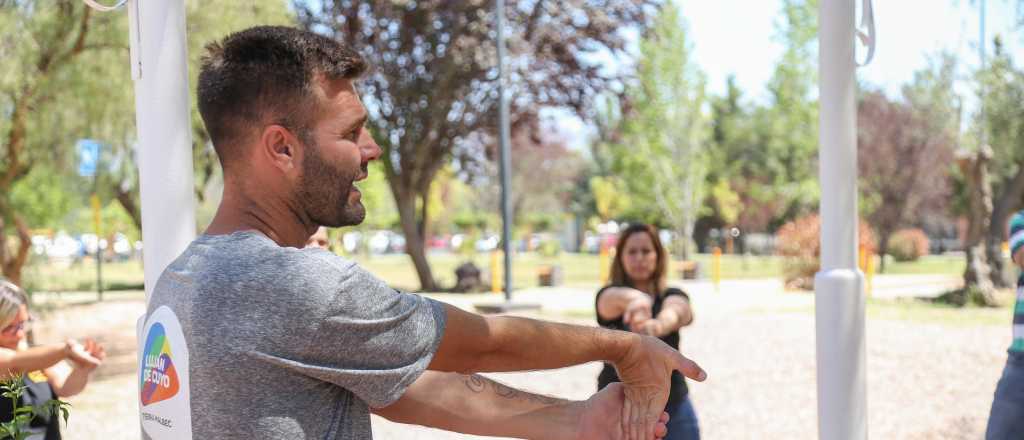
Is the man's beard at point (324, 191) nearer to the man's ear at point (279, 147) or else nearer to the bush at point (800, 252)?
the man's ear at point (279, 147)

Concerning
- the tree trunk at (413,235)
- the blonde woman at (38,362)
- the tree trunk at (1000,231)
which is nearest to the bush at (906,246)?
the tree trunk at (1000,231)

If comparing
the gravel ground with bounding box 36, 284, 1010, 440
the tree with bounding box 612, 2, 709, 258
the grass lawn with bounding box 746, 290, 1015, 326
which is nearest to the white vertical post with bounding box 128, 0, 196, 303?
the gravel ground with bounding box 36, 284, 1010, 440

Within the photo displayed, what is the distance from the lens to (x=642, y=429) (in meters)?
1.74

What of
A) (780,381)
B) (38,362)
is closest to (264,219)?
(38,362)

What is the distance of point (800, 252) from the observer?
2202cm

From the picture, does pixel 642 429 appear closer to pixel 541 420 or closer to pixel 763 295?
pixel 541 420

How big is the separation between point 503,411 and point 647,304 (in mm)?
2845

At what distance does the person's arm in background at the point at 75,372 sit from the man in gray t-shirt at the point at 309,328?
2.03m

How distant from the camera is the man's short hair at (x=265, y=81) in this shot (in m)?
1.60

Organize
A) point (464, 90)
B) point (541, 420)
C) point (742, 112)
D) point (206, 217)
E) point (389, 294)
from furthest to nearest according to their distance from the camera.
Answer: point (742, 112), point (464, 90), point (206, 217), point (541, 420), point (389, 294)

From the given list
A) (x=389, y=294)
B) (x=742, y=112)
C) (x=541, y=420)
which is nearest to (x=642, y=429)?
(x=541, y=420)

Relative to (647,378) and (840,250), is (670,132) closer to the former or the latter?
(840,250)

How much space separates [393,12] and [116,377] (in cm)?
1244

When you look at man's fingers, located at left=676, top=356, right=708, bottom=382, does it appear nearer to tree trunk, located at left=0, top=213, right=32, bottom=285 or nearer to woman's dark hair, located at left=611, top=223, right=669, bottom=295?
woman's dark hair, located at left=611, top=223, right=669, bottom=295
